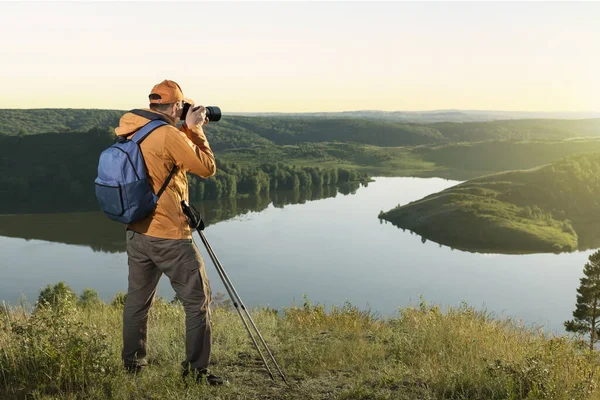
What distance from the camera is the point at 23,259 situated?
71250mm

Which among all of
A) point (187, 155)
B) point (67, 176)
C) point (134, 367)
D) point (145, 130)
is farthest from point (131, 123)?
point (67, 176)

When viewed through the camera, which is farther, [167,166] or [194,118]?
[194,118]

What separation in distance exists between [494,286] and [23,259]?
195 ft

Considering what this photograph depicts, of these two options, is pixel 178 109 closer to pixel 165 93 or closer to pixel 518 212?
pixel 165 93

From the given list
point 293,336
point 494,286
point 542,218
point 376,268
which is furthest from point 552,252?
point 293,336

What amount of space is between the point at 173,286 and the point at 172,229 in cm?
44

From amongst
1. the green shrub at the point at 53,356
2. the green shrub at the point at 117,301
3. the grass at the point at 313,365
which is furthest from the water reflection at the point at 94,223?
the green shrub at the point at 53,356

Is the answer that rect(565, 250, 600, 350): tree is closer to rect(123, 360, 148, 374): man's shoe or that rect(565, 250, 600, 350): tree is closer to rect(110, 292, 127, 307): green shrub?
rect(110, 292, 127, 307): green shrub

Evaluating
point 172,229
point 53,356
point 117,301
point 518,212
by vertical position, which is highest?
point 172,229

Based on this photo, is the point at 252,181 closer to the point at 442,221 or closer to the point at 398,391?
the point at 442,221

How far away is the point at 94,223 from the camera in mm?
96125

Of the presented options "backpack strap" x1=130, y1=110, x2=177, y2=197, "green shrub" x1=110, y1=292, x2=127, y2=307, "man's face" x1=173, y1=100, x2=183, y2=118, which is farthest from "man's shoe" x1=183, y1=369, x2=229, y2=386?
"green shrub" x1=110, y1=292, x2=127, y2=307

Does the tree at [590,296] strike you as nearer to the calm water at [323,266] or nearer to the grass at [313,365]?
the calm water at [323,266]

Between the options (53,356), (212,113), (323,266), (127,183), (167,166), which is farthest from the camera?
(323,266)
